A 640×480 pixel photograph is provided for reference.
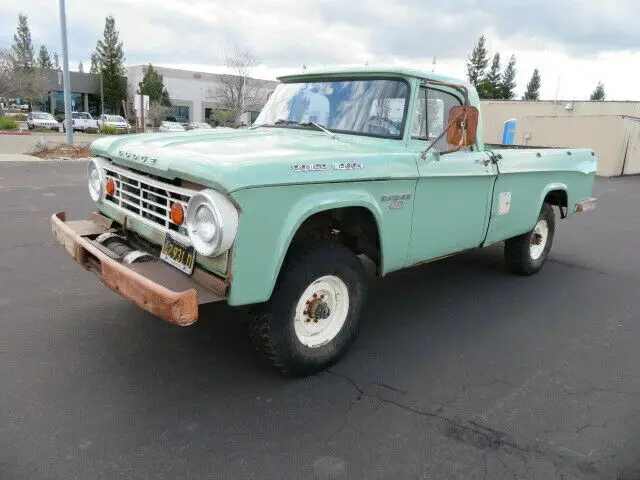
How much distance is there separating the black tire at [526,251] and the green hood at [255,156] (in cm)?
246

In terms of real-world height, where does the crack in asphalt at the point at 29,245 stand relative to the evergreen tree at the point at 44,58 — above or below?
below

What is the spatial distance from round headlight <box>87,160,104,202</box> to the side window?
2.33m

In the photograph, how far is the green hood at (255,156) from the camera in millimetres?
2639

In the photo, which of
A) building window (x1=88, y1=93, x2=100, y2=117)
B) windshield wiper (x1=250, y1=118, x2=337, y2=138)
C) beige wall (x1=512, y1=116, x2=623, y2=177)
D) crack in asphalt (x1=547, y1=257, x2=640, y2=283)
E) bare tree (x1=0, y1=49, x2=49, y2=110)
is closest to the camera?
windshield wiper (x1=250, y1=118, x2=337, y2=138)

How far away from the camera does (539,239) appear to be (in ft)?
19.2

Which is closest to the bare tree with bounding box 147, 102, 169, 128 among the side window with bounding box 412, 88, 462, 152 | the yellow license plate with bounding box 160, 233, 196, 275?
the side window with bounding box 412, 88, 462, 152

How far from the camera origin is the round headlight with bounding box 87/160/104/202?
3.74 meters

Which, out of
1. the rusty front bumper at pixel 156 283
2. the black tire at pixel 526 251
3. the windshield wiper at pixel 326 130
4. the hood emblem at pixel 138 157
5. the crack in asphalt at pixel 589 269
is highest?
the windshield wiper at pixel 326 130

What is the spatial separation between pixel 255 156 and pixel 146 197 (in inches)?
35.3

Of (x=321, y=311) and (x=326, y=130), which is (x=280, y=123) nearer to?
(x=326, y=130)

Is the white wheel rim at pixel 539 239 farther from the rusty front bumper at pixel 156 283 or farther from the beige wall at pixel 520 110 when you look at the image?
the beige wall at pixel 520 110

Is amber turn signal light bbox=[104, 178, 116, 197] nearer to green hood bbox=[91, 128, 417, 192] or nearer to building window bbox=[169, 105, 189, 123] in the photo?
green hood bbox=[91, 128, 417, 192]

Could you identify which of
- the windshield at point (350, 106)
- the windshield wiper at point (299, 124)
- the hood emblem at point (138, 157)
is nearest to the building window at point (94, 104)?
the windshield wiper at point (299, 124)

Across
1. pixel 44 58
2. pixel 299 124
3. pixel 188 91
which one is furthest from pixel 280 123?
pixel 44 58
